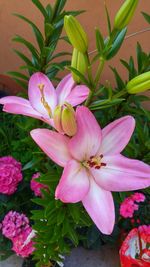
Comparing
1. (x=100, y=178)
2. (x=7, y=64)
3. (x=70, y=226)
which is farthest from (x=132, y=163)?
(x=7, y=64)

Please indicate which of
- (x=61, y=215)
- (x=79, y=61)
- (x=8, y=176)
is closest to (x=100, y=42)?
(x=79, y=61)

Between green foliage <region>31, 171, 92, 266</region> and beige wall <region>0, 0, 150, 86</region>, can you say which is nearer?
green foliage <region>31, 171, 92, 266</region>

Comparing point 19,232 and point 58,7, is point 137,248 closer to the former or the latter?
point 19,232

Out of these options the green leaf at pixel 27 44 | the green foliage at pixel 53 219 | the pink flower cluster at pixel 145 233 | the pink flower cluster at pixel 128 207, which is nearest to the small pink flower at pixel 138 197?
the pink flower cluster at pixel 128 207

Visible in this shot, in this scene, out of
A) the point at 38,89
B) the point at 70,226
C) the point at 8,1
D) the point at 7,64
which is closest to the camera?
the point at 38,89

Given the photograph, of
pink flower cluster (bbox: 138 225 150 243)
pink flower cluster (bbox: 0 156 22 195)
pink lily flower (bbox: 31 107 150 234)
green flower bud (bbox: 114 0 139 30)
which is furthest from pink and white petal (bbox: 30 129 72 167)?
pink flower cluster (bbox: 138 225 150 243)

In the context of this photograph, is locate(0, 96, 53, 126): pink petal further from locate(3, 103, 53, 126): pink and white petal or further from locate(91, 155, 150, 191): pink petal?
locate(91, 155, 150, 191): pink petal

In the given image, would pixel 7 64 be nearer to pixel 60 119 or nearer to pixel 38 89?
pixel 38 89
